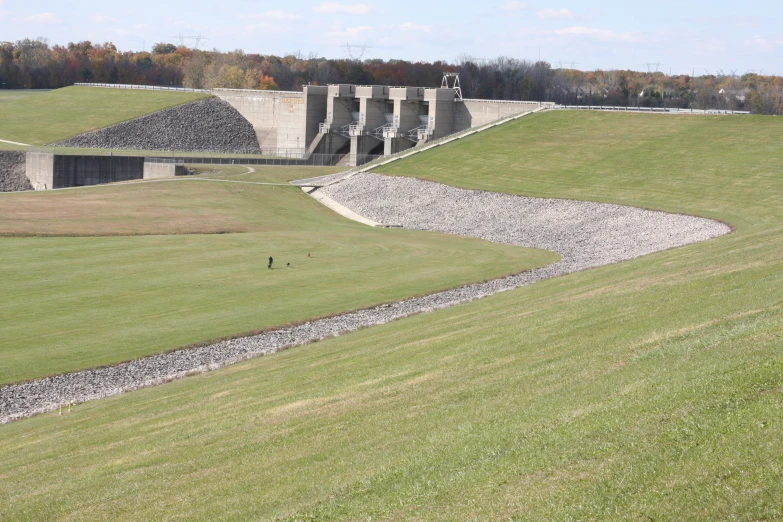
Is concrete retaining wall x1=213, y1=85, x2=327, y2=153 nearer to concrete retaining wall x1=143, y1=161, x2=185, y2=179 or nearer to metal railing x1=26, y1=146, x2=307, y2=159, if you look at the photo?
metal railing x1=26, y1=146, x2=307, y2=159

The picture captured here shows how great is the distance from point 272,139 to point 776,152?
7775cm

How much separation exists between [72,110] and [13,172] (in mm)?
44953

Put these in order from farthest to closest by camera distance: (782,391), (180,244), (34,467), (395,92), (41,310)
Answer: (395,92) → (180,244) → (41,310) → (34,467) → (782,391)

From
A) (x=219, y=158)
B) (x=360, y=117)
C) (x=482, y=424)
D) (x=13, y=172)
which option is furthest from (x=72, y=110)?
(x=482, y=424)

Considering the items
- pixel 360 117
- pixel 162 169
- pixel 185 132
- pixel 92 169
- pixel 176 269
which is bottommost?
pixel 176 269

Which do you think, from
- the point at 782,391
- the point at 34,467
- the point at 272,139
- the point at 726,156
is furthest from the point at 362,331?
the point at 272,139

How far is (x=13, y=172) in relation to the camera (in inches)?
4048

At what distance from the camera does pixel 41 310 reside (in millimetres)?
36500

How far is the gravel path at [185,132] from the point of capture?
129750 millimetres

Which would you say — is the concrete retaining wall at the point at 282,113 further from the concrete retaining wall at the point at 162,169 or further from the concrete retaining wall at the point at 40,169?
the concrete retaining wall at the point at 40,169

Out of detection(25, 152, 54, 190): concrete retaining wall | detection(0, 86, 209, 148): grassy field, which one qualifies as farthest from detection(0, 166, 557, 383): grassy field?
detection(0, 86, 209, 148): grassy field

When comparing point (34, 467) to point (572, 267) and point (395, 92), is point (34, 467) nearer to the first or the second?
point (572, 267)

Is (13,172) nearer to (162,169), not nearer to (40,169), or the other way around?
(40,169)

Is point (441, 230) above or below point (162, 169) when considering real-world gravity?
below
